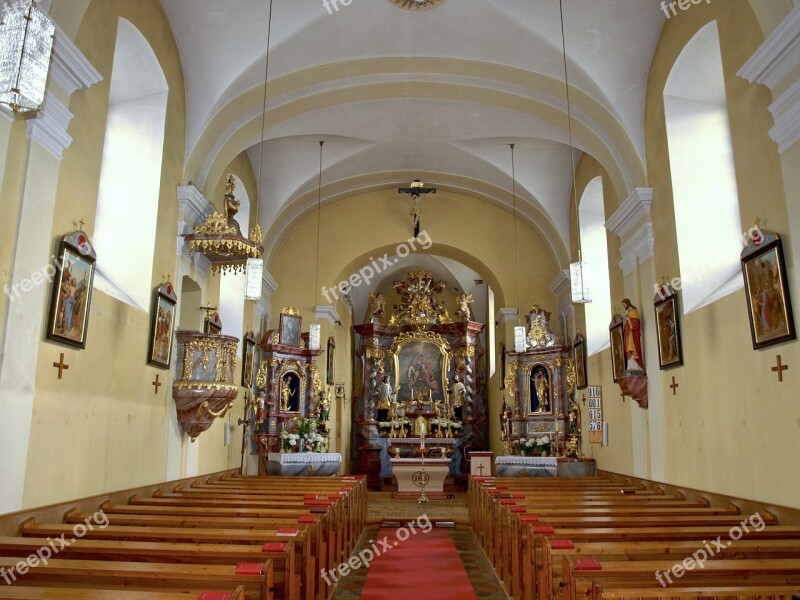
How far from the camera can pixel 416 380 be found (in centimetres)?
1722

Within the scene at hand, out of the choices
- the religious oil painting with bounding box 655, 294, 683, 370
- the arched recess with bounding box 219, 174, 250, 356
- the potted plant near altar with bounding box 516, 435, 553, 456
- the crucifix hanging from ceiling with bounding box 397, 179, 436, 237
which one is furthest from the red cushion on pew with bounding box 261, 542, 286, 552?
the crucifix hanging from ceiling with bounding box 397, 179, 436, 237

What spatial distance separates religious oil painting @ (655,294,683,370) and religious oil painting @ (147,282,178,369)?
568 centimetres

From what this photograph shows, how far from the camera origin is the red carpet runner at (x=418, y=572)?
5672mm

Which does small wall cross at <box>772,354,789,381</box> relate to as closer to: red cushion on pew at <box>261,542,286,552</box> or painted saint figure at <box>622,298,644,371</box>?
painted saint figure at <box>622,298,644,371</box>

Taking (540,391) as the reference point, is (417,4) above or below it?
above

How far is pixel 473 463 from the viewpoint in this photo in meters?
12.7

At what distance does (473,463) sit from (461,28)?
7883 mm

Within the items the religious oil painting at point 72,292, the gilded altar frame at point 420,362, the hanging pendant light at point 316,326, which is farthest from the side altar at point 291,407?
the religious oil painting at point 72,292

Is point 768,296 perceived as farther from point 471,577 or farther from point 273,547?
point 273,547

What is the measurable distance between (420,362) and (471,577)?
10.9 meters

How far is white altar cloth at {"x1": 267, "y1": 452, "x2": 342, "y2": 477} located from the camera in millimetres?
11516

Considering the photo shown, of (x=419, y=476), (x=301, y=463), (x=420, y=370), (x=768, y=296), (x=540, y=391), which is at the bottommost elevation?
(x=419, y=476)

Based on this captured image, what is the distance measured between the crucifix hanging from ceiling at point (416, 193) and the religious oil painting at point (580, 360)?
4200 millimetres

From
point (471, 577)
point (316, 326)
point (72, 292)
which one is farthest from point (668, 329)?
point (316, 326)
